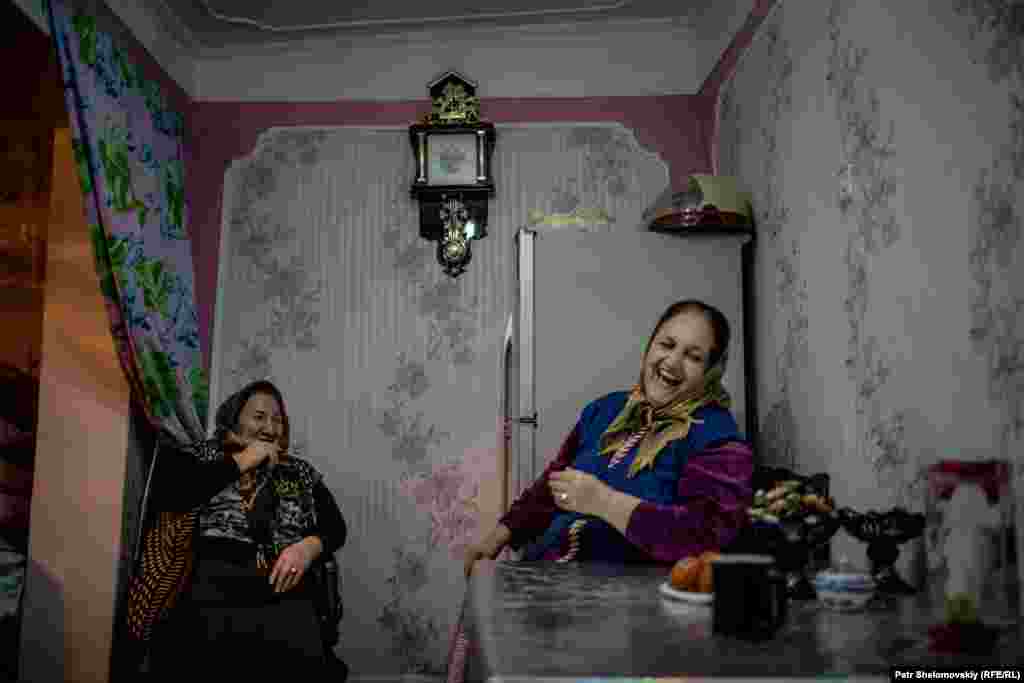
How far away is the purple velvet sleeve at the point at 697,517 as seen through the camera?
5.48 feet

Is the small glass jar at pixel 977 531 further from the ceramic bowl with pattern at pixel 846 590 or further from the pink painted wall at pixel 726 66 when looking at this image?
the pink painted wall at pixel 726 66

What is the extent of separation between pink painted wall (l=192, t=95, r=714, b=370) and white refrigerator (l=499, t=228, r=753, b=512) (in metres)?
0.97

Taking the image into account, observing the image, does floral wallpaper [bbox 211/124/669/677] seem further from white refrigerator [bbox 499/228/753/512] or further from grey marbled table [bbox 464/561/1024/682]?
grey marbled table [bbox 464/561/1024/682]

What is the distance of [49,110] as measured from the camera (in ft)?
9.38

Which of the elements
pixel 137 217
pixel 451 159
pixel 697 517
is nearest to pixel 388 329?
pixel 451 159

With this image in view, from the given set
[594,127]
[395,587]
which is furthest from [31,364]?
[594,127]

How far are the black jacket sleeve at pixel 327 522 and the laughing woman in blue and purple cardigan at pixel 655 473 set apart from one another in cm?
78

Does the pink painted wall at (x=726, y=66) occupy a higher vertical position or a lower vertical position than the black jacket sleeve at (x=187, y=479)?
higher

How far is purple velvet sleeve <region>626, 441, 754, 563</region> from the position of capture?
1.67m

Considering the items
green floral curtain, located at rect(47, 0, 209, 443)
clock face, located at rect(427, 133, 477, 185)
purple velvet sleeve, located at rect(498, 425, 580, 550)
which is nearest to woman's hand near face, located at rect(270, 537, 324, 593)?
green floral curtain, located at rect(47, 0, 209, 443)

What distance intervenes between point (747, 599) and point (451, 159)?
2.75 metres

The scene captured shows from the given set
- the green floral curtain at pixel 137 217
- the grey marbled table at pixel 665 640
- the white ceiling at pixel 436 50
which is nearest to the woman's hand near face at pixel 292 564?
the green floral curtain at pixel 137 217

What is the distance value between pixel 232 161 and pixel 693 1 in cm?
201

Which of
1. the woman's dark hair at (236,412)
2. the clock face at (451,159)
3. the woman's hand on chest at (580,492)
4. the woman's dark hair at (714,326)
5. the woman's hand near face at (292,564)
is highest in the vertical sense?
the clock face at (451,159)
